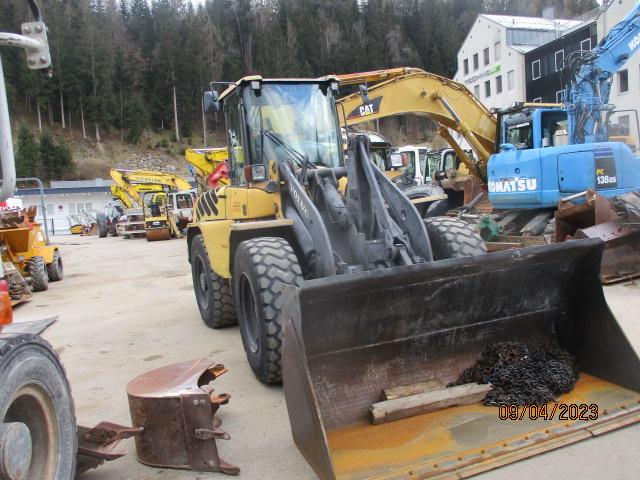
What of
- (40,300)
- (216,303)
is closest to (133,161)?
(40,300)

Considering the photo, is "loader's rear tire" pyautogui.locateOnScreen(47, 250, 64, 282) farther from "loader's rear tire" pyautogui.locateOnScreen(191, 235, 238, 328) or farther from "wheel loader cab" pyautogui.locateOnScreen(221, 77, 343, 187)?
"wheel loader cab" pyautogui.locateOnScreen(221, 77, 343, 187)

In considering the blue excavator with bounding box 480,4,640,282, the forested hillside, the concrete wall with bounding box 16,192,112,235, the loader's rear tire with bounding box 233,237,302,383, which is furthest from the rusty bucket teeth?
the forested hillside

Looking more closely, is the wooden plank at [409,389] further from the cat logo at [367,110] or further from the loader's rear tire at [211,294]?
the cat logo at [367,110]

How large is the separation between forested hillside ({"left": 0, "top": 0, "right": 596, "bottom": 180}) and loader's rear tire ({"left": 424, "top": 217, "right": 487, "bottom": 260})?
54340 millimetres

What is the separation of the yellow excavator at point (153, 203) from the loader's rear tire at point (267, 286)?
19608 millimetres

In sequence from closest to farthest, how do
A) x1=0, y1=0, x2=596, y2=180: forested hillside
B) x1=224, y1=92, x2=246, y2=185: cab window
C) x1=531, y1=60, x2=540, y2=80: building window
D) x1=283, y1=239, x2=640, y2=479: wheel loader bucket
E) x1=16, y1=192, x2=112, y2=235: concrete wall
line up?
1. x1=283, y1=239, x2=640, y2=479: wheel loader bucket
2. x1=224, y1=92, x2=246, y2=185: cab window
3. x1=531, y1=60, x2=540, y2=80: building window
4. x1=16, y1=192, x2=112, y2=235: concrete wall
5. x1=0, y1=0, x2=596, y2=180: forested hillside

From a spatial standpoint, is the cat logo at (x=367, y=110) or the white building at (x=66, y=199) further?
the white building at (x=66, y=199)

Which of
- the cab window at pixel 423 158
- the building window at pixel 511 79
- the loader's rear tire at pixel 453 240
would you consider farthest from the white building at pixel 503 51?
the loader's rear tire at pixel 453 240

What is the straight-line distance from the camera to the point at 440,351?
3.75 metres

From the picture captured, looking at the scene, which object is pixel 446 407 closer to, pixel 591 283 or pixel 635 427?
pixel 635 427

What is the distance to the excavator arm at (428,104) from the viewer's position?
34.6 feet

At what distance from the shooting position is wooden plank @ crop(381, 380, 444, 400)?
11.4ft

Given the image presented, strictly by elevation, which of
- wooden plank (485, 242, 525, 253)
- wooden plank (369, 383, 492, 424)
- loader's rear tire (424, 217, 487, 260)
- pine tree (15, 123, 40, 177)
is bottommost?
wooden plank (369, 383, 492, 424)

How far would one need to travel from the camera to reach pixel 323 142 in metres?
5.71
